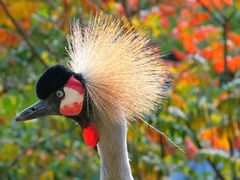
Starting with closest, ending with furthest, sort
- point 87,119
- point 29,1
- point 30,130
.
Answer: point 87,119, point 29,1, point 30,130

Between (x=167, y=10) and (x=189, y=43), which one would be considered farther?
(x=167, y=10)

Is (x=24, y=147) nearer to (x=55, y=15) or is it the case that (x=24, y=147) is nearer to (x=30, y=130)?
(x=30, y=130)

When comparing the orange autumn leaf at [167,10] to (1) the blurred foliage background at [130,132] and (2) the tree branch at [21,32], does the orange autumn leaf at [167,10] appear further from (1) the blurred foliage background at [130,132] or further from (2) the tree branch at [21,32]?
(2) the tree branch at [21,32]

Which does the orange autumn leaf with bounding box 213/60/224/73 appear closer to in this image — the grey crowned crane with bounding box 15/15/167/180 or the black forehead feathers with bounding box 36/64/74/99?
the grey crowned crane with bounding box 15/15/167/180

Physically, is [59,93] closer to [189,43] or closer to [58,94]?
[58,94]

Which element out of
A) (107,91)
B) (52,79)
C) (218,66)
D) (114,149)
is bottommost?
(218,66)

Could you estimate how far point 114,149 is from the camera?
107 inches

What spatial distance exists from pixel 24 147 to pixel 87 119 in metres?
1.69

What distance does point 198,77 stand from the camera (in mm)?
4523

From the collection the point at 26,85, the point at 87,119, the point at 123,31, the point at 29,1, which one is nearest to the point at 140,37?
the point at 123,31

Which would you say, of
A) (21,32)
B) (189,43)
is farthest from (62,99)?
(189,43)

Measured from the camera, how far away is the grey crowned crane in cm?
269

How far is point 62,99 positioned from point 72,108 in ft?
0.15

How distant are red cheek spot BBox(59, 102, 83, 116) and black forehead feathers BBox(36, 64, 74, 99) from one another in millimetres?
68
